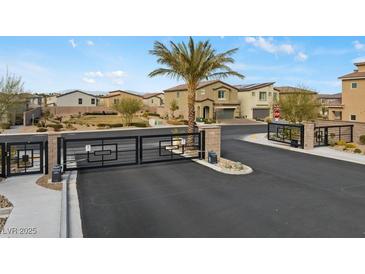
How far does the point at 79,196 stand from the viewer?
10945mm

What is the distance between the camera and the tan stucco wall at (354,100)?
120 feet

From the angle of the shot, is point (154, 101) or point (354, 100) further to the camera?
point (154, 101)

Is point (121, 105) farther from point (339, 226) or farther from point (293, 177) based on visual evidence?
point (339, 226)

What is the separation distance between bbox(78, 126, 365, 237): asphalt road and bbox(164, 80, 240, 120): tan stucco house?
39216 mm

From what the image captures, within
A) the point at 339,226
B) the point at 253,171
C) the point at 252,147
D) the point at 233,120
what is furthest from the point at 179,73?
the point at 233,120

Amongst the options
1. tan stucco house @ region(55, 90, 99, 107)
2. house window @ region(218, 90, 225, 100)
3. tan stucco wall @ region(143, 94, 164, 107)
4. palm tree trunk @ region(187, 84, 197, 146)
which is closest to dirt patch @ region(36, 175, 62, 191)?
palm tree trunk @ region(187, 84, 197, 146)

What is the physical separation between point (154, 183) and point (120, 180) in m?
1.55

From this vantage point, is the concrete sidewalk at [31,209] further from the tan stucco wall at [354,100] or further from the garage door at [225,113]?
the garage door at [225,113]

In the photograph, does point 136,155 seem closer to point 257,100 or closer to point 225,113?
point 225,113

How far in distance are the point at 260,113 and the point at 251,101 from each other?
3.00 m

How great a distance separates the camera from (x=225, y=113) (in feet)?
189

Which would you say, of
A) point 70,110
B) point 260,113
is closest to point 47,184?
point 260,113

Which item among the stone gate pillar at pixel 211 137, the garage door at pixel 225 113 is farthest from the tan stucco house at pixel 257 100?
the stone gate pillar at pixel 211 137

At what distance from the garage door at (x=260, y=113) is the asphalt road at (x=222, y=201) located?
43.6 meters
